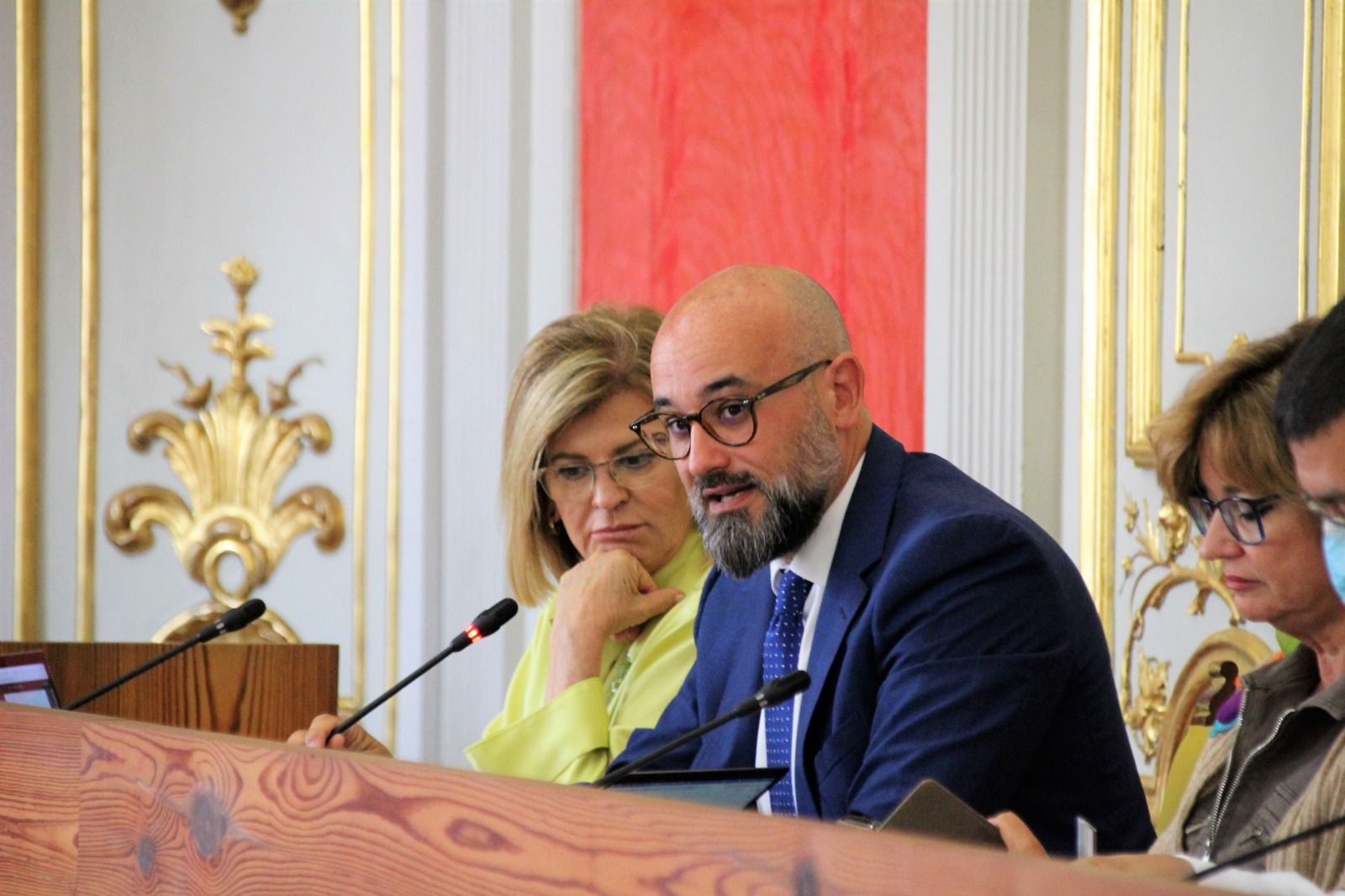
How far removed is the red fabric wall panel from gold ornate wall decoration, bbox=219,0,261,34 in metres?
1.03

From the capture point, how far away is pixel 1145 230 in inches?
132

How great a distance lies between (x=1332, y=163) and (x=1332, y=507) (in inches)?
64.8

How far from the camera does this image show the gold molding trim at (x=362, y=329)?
4.68 meters

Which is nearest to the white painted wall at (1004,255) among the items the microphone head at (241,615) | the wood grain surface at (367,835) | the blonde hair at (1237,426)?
the blonde hair at (1237,426)

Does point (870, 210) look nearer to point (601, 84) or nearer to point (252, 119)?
point (601, 84)

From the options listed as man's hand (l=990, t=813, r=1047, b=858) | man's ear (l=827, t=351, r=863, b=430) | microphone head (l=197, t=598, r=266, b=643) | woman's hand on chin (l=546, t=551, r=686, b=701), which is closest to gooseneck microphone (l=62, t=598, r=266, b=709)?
microphone head (l=197, t=598, r=266, b=643)

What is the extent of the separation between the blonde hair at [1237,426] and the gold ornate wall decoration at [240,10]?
3418mm

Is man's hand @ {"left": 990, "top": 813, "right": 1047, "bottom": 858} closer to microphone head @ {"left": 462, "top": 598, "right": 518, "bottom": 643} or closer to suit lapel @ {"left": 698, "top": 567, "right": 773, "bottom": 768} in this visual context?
suit lapel @ {"left": 698, "top": 567, "right": 773, "bottom": 768}

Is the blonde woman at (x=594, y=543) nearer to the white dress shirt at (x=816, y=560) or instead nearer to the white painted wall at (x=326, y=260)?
the white dress shirt at (x=816, y=560)

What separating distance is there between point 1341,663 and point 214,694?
1.75m

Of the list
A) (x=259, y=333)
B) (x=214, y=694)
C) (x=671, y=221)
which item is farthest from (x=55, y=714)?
(x=259, y=333)

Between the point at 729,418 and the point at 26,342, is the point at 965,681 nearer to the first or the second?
the point at 729,418

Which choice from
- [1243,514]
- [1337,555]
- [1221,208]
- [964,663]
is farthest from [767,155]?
[1337,555]

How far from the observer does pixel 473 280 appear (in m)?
4.55
